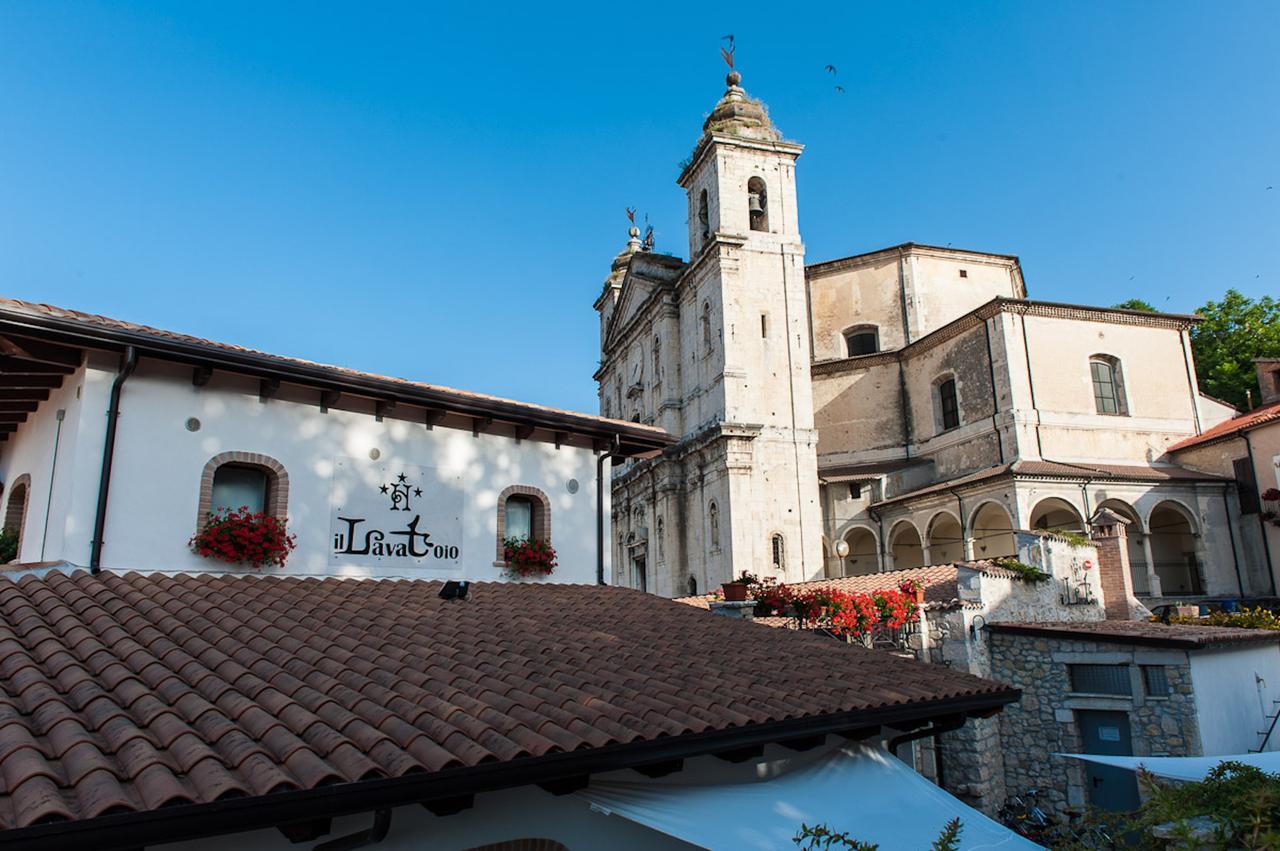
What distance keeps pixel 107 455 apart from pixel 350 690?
4612mm

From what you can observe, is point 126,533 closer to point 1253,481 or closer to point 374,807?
point 374,807

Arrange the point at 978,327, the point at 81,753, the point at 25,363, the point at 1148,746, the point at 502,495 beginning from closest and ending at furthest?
the point at 81,753 < the point at 25,363 < the point at 502,495 < the point at 1148,746 < the point at 978,327

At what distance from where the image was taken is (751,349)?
30547mm

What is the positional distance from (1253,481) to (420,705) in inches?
1126

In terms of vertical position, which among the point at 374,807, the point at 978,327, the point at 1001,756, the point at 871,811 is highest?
the point at 978,327

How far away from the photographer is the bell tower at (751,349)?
94.9 ft

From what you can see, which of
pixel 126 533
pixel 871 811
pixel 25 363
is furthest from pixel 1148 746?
pixel 25 363

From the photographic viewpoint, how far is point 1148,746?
577 inches

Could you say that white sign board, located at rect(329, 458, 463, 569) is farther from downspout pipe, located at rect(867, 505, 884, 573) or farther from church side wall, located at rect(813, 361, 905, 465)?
church side wall, located at rect(813, 361, 905, 465)

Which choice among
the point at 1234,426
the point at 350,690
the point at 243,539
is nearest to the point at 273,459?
the point at 243,539

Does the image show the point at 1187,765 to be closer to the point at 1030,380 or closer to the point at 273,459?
the point at 273,459

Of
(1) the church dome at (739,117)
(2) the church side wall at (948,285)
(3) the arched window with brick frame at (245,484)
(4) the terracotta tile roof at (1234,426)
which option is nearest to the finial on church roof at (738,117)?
(1) the church dome at (739,117)

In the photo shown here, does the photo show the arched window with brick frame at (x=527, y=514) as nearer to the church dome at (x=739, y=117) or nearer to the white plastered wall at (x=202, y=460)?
the white plastered wall at (x=202, y=460)

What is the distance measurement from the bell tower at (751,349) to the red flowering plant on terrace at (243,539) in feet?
65.7
